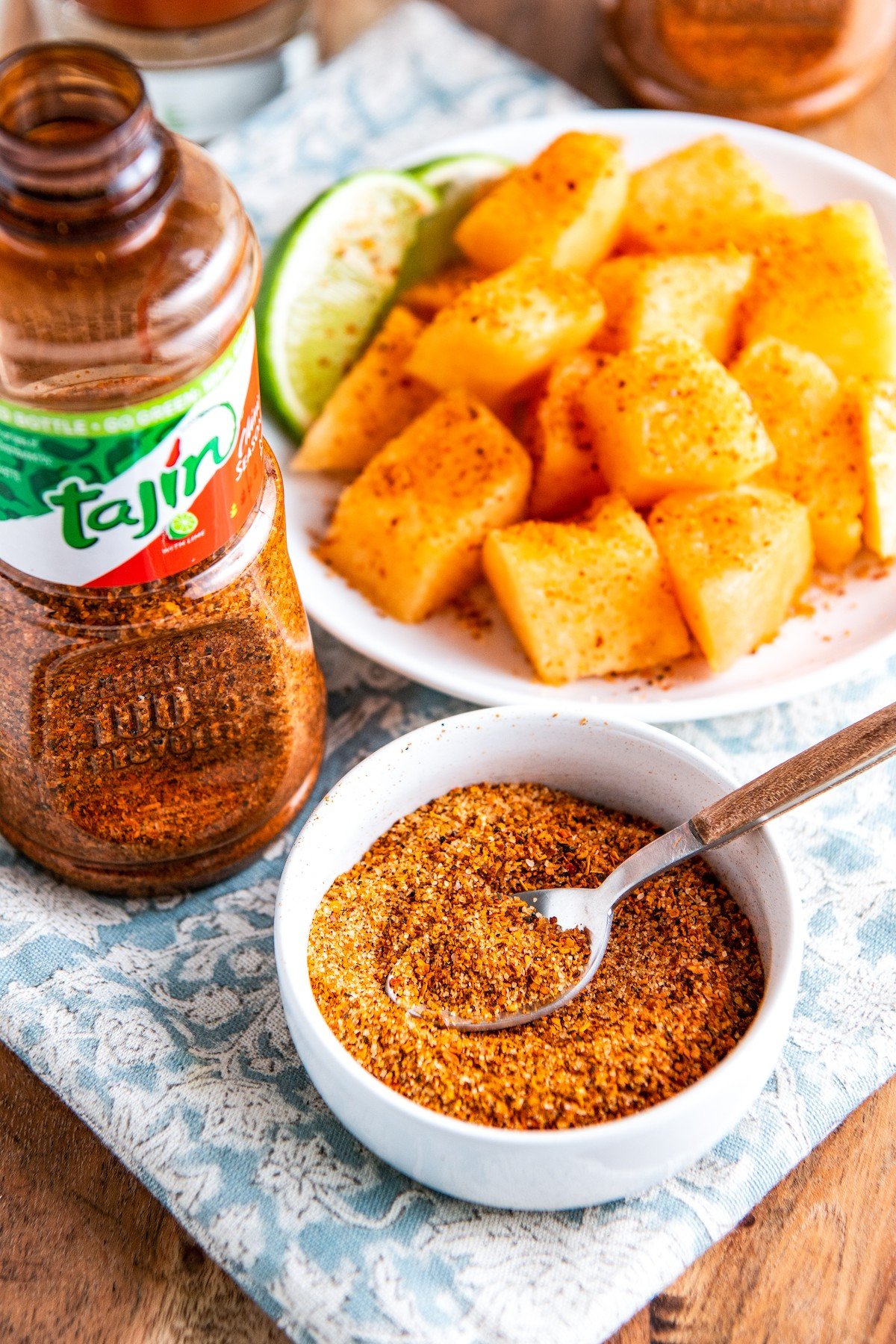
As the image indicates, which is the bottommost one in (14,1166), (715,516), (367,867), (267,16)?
(14,1166)

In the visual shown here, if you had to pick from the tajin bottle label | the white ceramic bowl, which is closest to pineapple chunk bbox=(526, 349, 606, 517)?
the white ceramic bowl

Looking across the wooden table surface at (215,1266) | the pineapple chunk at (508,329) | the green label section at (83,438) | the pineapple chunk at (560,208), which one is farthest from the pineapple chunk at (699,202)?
the wooden table surface at (215,1266)

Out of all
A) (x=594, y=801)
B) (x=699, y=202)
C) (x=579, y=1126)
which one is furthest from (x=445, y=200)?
(x=579, y=1126)

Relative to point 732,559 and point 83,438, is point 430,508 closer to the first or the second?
point 732,559

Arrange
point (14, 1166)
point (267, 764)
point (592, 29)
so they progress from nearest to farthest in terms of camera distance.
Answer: point (14, 1166), point (267, 764), point (592, 29)

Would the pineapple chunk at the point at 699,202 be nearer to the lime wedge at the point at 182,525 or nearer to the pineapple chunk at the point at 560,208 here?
the pineapple chunk at the point at 560,208

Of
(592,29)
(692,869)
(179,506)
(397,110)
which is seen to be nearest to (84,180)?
(179,506)

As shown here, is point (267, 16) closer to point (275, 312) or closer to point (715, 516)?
point (275, 312)
